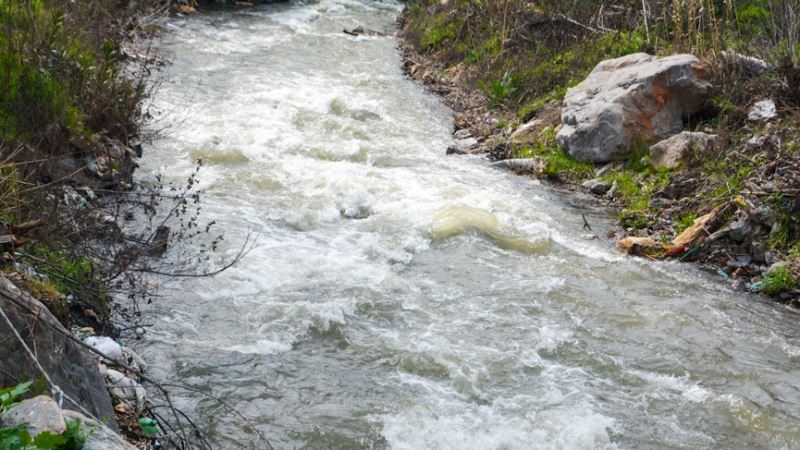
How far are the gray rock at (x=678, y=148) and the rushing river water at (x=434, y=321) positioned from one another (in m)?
1.05

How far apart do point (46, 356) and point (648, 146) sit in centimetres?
780

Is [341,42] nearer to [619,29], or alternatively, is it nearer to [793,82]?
[619,29]

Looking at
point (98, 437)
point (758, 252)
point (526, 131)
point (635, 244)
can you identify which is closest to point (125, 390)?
point (98, 437)

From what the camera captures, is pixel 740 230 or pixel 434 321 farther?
pixel 740 230

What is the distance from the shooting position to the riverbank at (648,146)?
7.67 metres

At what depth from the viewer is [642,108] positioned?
973 centimetres

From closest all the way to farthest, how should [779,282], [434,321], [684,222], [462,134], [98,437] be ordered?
[98,437] → [434,321] → [779,282] → [684,222] → [462,134]

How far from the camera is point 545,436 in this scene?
4844mm

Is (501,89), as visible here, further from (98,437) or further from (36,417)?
(36,417)

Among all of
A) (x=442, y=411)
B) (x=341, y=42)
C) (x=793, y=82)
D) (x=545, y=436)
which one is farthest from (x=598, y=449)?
(x=341, y=42)

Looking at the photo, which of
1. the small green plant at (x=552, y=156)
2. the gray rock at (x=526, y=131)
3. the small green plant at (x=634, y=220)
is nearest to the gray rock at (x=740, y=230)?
the small green plant at (x=634, y=220)

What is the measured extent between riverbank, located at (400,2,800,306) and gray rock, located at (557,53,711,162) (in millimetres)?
165

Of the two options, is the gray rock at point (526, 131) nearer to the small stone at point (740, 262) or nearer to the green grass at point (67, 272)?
the small stone at point (740, 262)

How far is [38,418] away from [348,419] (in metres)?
2.57
